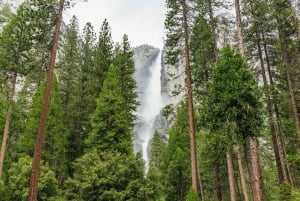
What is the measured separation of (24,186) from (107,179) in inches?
204

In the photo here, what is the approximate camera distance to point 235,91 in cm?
1357

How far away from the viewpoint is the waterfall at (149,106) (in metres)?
99.5

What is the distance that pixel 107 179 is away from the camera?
57.9ft

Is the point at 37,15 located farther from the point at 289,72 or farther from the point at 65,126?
the point at 289,72

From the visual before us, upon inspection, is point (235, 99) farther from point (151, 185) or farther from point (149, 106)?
point (149, 106)

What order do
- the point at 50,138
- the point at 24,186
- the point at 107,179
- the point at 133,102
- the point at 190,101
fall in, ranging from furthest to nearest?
the point at 133,102
the point at 50,138
the point at 24,186
the point at 190,101
the point at 107,179

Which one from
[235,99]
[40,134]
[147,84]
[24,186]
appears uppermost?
[147,84]

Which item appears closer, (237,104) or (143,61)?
(237,104)

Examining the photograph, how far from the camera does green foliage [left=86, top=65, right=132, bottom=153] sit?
66.6 ft

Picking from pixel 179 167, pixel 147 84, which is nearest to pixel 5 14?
pixel 179 167

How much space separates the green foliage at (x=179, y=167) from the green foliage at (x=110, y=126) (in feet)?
30.8

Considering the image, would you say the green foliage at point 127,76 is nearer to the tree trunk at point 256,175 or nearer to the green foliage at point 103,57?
the green foliage at point 103,57

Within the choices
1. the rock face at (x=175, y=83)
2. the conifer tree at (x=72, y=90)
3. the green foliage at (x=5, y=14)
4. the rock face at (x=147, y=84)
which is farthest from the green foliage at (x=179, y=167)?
the rock face at (x=147, y=84)

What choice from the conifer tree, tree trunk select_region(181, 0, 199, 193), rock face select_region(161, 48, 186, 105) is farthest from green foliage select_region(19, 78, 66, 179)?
tree trunk select_region(181, 0, 199, 193)
